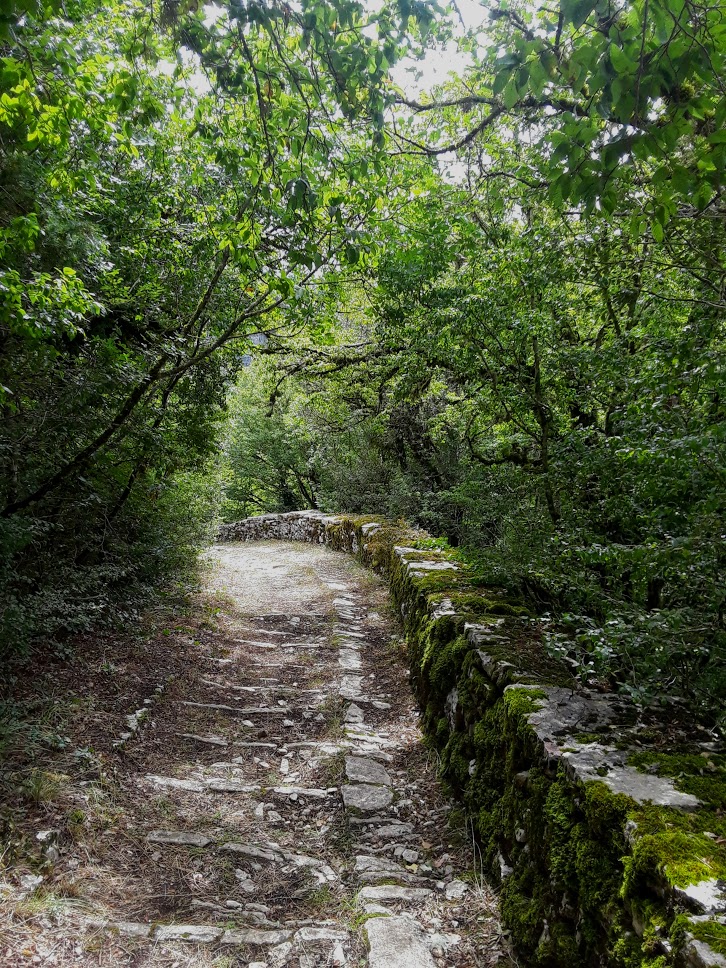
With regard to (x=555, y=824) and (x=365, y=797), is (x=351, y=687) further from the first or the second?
(x=555, y=824)

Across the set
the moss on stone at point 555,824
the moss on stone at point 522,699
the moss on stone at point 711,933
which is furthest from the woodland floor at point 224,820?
the moss on stone at point 711,933

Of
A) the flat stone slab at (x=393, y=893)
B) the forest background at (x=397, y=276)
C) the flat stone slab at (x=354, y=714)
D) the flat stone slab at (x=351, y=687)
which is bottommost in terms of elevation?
the flat stone slab at (x=393, y=893)

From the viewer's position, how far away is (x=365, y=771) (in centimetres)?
433

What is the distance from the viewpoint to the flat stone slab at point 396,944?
2506mm

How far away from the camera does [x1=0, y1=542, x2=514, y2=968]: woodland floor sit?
8.76ft

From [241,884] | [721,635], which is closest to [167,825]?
[241,884]

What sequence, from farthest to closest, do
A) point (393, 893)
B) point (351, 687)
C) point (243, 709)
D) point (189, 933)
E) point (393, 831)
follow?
point (351, 687) < point (243, 709) < point (393, 831) < point (393, 893) < point (189, 933)

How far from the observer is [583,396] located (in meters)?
6.13

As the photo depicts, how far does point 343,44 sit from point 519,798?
12.9 feet

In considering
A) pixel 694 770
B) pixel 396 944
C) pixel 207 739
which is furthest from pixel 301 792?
pixel 694 770

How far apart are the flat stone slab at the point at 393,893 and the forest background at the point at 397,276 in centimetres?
142

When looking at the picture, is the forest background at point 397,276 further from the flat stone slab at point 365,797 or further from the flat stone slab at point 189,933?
the flat stone slab at point 189,933

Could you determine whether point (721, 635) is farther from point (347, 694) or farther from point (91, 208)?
point (91, 208)

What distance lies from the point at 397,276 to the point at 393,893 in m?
7.58
